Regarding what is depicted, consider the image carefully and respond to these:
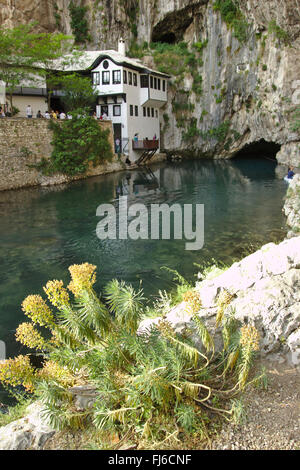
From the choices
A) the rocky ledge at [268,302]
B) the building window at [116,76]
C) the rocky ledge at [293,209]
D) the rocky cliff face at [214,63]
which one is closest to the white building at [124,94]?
the building window at [116,76]

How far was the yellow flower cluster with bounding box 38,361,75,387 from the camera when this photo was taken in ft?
17.3

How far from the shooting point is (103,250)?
52.2ft

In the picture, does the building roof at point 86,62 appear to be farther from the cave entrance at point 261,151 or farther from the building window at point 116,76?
the cave entrance at point 261,151

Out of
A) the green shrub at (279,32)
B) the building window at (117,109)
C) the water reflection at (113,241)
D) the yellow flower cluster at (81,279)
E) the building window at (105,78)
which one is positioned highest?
the green shrub at (279,32)

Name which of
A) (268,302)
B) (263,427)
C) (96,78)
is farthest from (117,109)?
(263,427)

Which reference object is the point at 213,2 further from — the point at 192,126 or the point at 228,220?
the point at 228,220

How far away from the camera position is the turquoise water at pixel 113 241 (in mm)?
13195

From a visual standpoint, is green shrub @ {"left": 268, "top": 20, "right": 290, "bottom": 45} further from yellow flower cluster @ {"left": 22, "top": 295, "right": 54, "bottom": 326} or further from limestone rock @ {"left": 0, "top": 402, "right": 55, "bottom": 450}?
limestone rock @ {"left": 0, "top": 402, "right": 55, "bottom": 450}

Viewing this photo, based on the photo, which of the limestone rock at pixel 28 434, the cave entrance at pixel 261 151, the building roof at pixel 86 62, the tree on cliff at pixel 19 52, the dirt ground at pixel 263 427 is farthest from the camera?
the cave entrance at pixel 261 151

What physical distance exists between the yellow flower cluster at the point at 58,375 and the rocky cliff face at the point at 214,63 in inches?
1425

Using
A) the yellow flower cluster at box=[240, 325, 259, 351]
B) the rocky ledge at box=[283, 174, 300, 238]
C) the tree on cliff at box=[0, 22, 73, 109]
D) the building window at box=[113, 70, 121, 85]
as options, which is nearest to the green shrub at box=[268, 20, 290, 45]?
the building window at box=[113, 70, 121, 85]

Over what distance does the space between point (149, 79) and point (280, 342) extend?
43.8 meters

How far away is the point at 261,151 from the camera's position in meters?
55.9

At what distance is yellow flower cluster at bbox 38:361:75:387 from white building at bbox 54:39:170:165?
37496 millimetres
